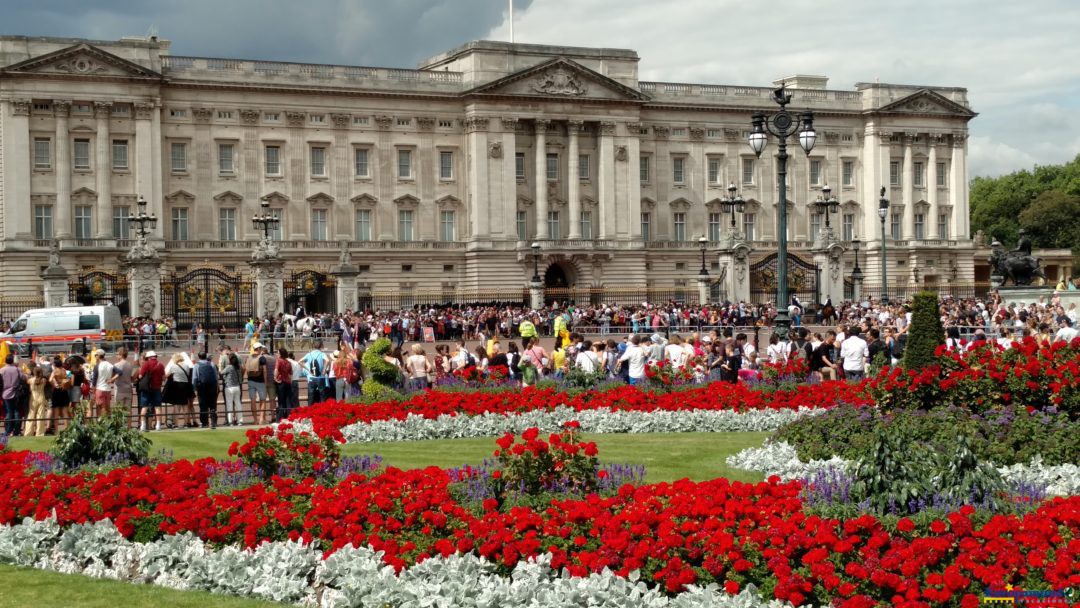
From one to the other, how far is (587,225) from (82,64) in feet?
88.6

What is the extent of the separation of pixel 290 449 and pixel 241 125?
179ft

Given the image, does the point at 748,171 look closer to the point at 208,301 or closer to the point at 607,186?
the point at 607,186

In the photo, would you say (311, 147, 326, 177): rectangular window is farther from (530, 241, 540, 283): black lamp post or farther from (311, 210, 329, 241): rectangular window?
(530, 241, 540, 283): black lamp post

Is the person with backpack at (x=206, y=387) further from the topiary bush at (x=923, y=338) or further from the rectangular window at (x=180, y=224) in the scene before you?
the rectangular window at (x=180, y=224)

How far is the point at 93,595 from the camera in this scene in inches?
440

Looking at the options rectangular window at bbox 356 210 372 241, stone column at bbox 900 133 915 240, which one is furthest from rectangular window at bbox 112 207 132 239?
stone column at bbox 900 133 915 240

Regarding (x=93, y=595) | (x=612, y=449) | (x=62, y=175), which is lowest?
(x=93, y=595)

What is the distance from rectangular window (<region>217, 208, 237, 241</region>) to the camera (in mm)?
→ 66250

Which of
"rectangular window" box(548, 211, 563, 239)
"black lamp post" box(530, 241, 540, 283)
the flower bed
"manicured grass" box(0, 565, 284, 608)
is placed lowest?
"manicured grass" box(0, 565, 284, 608)

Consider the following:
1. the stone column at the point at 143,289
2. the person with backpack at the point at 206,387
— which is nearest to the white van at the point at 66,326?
the stone column at the point at 143,289

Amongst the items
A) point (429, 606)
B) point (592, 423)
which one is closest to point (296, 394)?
point (592, 423)

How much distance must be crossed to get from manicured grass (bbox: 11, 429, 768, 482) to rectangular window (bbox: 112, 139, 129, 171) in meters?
43.7

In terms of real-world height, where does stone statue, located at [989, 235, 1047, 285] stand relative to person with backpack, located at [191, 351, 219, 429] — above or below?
above

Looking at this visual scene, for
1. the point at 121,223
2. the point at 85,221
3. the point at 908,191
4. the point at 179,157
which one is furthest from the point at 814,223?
the point at 85,221
